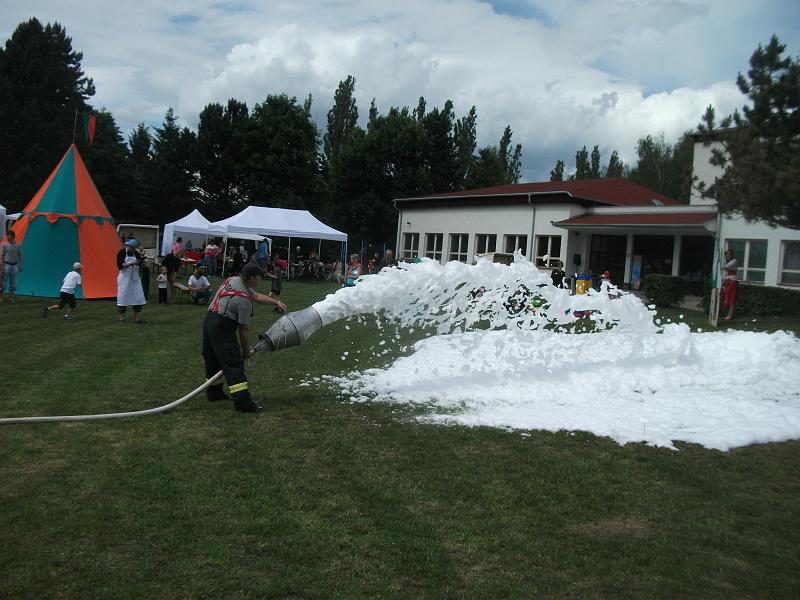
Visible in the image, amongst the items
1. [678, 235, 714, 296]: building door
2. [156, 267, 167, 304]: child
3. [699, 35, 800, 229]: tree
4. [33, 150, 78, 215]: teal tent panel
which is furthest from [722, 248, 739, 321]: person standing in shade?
[33, 150, 78, 215]: teal tent panel

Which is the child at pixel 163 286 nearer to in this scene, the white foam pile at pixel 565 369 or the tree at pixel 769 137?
the white foam pile at pixel 565 369

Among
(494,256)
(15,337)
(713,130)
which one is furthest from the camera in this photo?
(494,256)

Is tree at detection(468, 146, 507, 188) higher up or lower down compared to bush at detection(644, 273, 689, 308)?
Result: higher up

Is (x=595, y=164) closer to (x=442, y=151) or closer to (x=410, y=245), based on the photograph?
(x=442, y=151)

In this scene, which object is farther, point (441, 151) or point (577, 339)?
point (441, 151)

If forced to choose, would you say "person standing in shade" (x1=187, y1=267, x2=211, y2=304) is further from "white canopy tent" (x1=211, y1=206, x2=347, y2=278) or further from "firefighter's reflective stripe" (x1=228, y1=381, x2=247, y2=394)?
"firefighter's reflective stripe" (x1=228, y1=381, x2=247, y2=394)

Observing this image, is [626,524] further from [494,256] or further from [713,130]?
[494,256]

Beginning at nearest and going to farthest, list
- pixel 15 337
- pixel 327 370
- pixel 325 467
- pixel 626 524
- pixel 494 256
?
1. pixel 626 524
2. pixel 325 467
3. pixel 327 370
4. pixel 15 337
5. pixel 494 256

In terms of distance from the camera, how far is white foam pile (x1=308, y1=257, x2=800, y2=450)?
24.7 feet

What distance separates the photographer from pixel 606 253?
35.9m

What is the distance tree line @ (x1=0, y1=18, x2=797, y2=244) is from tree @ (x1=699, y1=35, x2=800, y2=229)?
38552 millimetres

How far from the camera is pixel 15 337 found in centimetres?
1190

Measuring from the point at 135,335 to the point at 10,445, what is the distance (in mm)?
7142

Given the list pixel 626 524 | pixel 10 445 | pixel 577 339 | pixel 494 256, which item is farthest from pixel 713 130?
pixel 10 445
